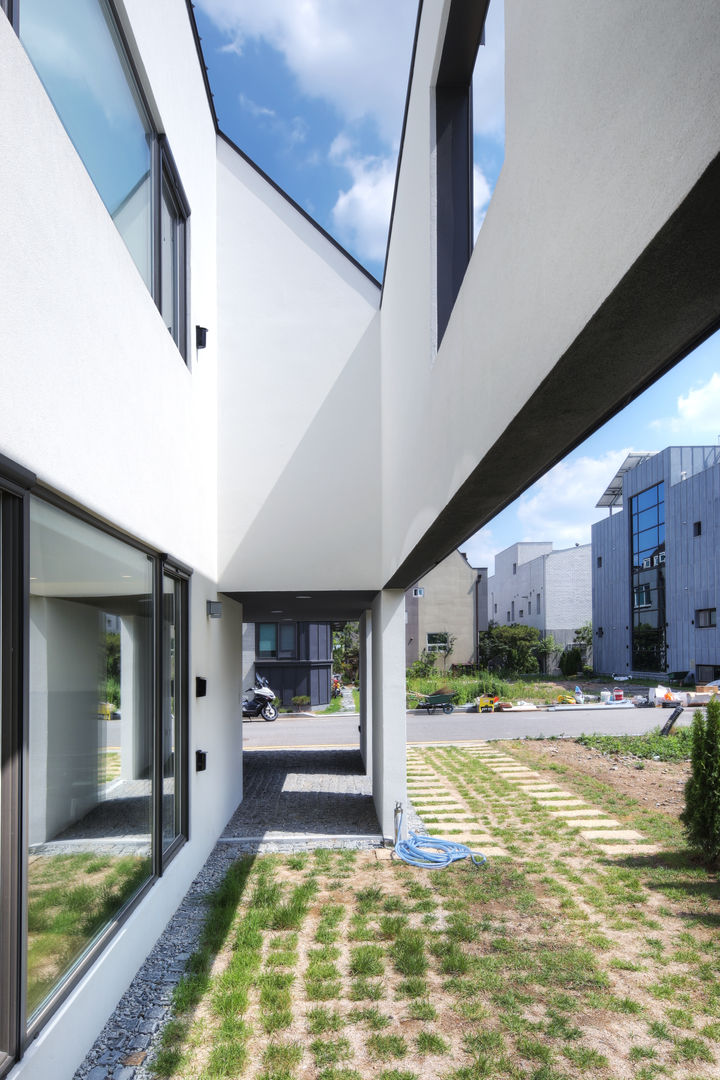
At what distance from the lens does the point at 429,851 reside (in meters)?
6.87

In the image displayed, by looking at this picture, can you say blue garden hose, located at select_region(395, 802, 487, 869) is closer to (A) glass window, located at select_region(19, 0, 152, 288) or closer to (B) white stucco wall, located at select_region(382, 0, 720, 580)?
(B) white stucco wall, located at select_region(382, 0, 720, 580)

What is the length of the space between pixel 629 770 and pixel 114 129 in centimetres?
1082

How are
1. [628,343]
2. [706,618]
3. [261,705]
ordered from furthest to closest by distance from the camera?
1. [706,618]
2. [261,705]
3. [628,343]

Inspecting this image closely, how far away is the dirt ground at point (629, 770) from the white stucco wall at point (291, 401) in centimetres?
486

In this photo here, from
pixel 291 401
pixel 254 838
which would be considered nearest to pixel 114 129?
pixel 291 401

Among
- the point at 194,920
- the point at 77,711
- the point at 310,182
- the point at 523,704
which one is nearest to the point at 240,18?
the point at 310,182

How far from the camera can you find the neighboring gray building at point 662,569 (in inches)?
1024

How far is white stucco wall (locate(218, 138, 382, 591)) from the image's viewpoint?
7.64 metres

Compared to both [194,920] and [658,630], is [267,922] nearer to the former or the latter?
[194,920]

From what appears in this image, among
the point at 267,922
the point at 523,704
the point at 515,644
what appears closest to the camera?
the point at 267,922

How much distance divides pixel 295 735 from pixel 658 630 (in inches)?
730

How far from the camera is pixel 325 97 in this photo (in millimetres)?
7559

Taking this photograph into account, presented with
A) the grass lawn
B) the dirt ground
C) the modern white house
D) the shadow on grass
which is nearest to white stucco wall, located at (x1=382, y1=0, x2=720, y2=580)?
the modern white house

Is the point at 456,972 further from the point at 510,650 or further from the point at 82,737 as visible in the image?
the point at 510,650
